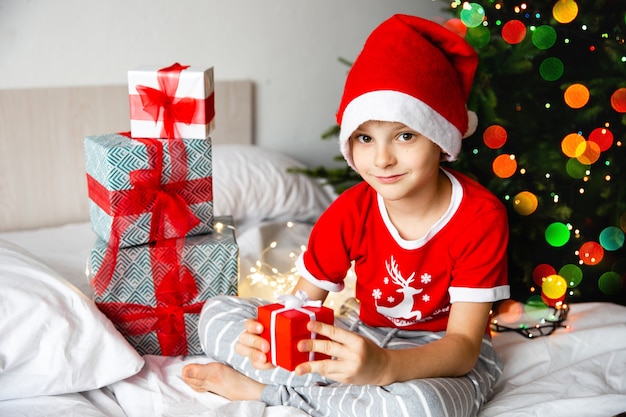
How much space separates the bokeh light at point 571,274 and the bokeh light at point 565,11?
0.56 m

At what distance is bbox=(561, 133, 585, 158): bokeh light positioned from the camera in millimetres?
1535

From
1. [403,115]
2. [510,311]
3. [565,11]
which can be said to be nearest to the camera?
Result: [403,115]

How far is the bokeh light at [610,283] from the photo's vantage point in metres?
1.63

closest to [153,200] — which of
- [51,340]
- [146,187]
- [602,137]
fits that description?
[146,187]

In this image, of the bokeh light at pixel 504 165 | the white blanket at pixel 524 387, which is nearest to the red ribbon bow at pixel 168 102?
the white blanket at pixel 524 387

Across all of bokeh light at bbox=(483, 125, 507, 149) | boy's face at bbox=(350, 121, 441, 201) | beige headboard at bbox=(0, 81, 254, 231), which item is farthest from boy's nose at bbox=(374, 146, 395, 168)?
beige headboard at bbox=(0, 81, 254, 231)

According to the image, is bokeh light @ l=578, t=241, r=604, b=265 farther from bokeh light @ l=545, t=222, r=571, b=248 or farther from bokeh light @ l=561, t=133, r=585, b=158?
bokeh light @ l=561, t=133, r=585, b=158

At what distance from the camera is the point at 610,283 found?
5.38 feet

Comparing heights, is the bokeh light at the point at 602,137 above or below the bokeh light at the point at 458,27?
below

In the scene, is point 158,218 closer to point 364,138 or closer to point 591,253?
point 364,138

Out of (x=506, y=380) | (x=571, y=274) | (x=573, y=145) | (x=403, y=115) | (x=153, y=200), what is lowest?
(x=506, y=380)

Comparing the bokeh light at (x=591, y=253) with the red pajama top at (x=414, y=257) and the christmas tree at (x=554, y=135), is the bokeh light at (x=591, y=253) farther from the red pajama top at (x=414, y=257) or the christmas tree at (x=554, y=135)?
the red pajama top at (x=414, y=257)

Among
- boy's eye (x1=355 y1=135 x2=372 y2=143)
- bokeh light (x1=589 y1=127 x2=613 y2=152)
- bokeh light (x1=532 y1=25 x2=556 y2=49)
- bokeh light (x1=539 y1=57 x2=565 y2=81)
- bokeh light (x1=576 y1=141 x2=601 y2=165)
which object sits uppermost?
bokeh light (x1=532 y1=25 x2=556 y2=49)

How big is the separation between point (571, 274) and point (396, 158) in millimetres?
717
